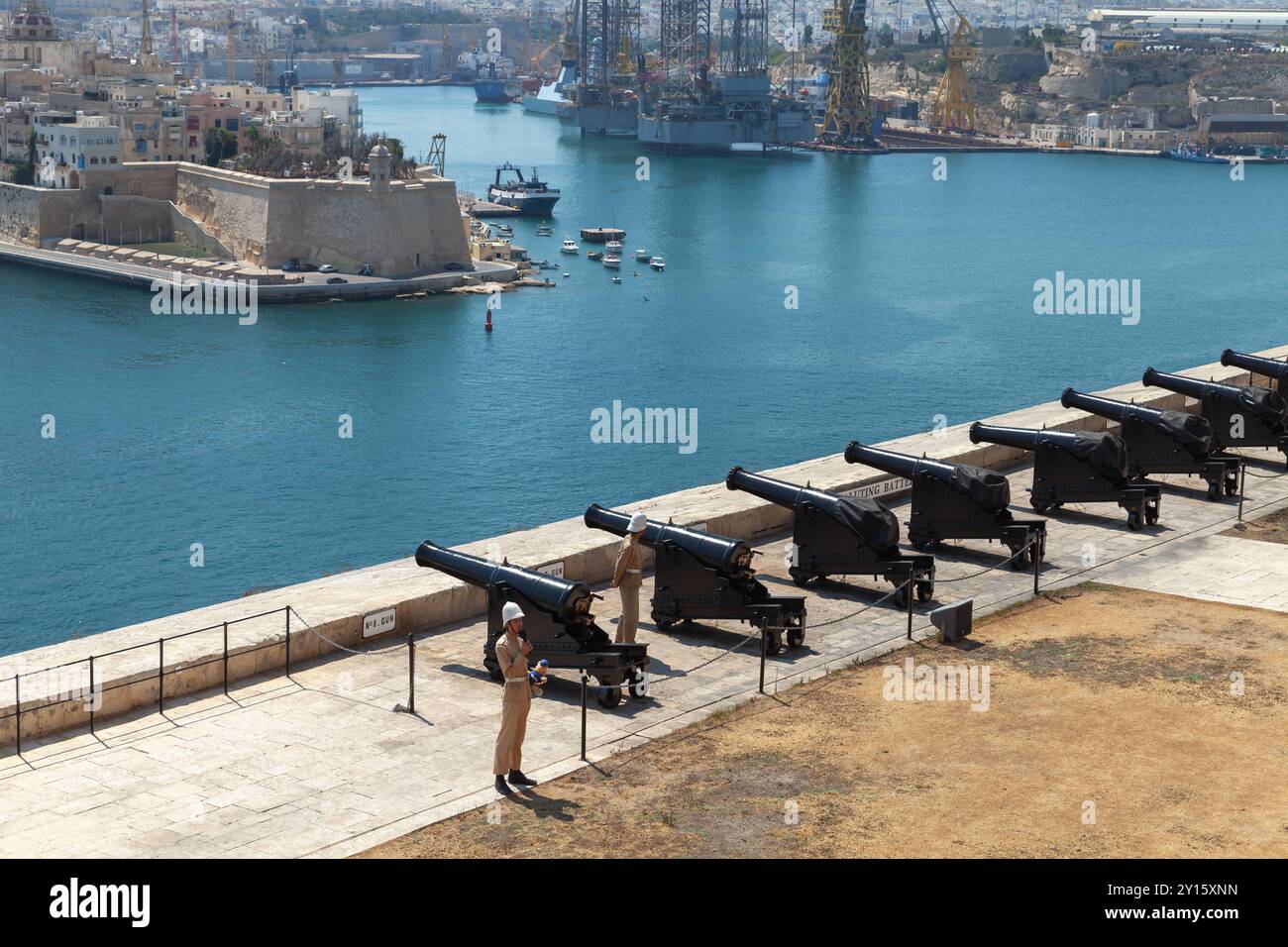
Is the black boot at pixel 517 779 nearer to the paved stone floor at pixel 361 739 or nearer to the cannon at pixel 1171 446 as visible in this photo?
the paved stone floor at pixel 361 739

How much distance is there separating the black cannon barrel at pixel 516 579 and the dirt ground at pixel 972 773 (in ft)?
3.91

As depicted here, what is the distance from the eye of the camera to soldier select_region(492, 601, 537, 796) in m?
10.6

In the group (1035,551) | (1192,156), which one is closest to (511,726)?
(1035,551)

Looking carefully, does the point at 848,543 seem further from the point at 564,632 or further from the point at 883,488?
the point at 564,632

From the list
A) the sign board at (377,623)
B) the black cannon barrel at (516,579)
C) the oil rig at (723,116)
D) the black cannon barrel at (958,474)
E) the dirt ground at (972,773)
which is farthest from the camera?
the oil rig at (723,116)

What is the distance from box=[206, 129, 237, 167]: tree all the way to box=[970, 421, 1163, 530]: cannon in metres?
92.2

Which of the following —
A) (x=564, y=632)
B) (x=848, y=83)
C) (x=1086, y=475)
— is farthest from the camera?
(x=848, y=83)

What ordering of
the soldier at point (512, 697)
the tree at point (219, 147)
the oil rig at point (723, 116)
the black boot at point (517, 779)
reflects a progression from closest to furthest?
the soldier at point (512, 697)
the black boot at point (517, 779)
the tree at point (219, 147)
the oil rig at point (723, 116)

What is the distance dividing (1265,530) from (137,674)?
440 inches

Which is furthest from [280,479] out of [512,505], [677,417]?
[677,417]

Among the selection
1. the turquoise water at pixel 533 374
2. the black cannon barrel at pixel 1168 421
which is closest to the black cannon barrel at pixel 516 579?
the black cannon barrel at pixel 1168 421

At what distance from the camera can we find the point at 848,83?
6801 inches

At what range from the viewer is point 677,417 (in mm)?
57250

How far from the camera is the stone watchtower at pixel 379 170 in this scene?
8606cm
